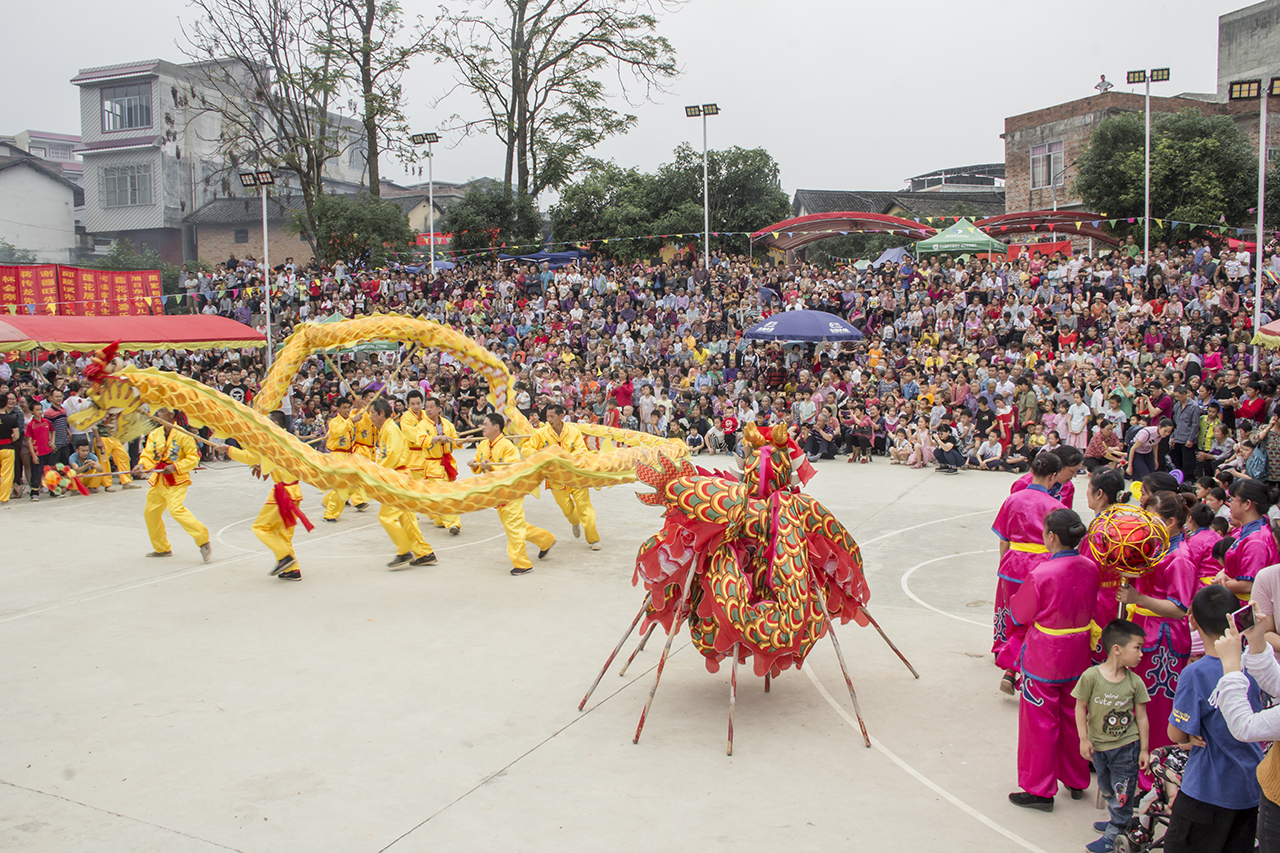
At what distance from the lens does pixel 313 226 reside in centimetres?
2619

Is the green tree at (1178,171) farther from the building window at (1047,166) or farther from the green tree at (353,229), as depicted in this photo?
the green tree at (353,229)

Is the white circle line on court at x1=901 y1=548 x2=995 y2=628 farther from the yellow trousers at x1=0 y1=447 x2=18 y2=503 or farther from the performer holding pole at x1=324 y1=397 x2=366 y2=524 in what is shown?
the yellow trousers at x1=0 y1=447 x2=18 y2=503

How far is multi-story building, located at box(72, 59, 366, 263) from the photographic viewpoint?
34344mm

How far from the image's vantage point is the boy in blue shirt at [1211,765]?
2.88 m

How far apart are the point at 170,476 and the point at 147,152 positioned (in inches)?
1263

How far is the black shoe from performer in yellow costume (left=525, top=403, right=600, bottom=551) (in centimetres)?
532

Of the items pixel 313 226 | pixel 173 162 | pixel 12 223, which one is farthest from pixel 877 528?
pixel 12 223

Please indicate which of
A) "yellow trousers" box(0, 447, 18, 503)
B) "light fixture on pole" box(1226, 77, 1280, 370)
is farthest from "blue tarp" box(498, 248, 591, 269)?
"light fixture on pole" box(1226, 77, 1280, 370)

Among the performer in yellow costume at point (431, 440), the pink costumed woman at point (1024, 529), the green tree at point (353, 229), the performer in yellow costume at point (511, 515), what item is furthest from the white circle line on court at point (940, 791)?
the green tree at point (353, 229)

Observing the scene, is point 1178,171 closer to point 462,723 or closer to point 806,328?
Result: point 806,328

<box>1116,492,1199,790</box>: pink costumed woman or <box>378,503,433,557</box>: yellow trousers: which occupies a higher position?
<box>1116,492,1199,790</box>: pink costumed woman

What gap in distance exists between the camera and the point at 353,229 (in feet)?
82.3

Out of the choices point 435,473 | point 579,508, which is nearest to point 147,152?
point 435,473

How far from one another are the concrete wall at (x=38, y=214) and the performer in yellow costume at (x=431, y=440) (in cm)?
3356
